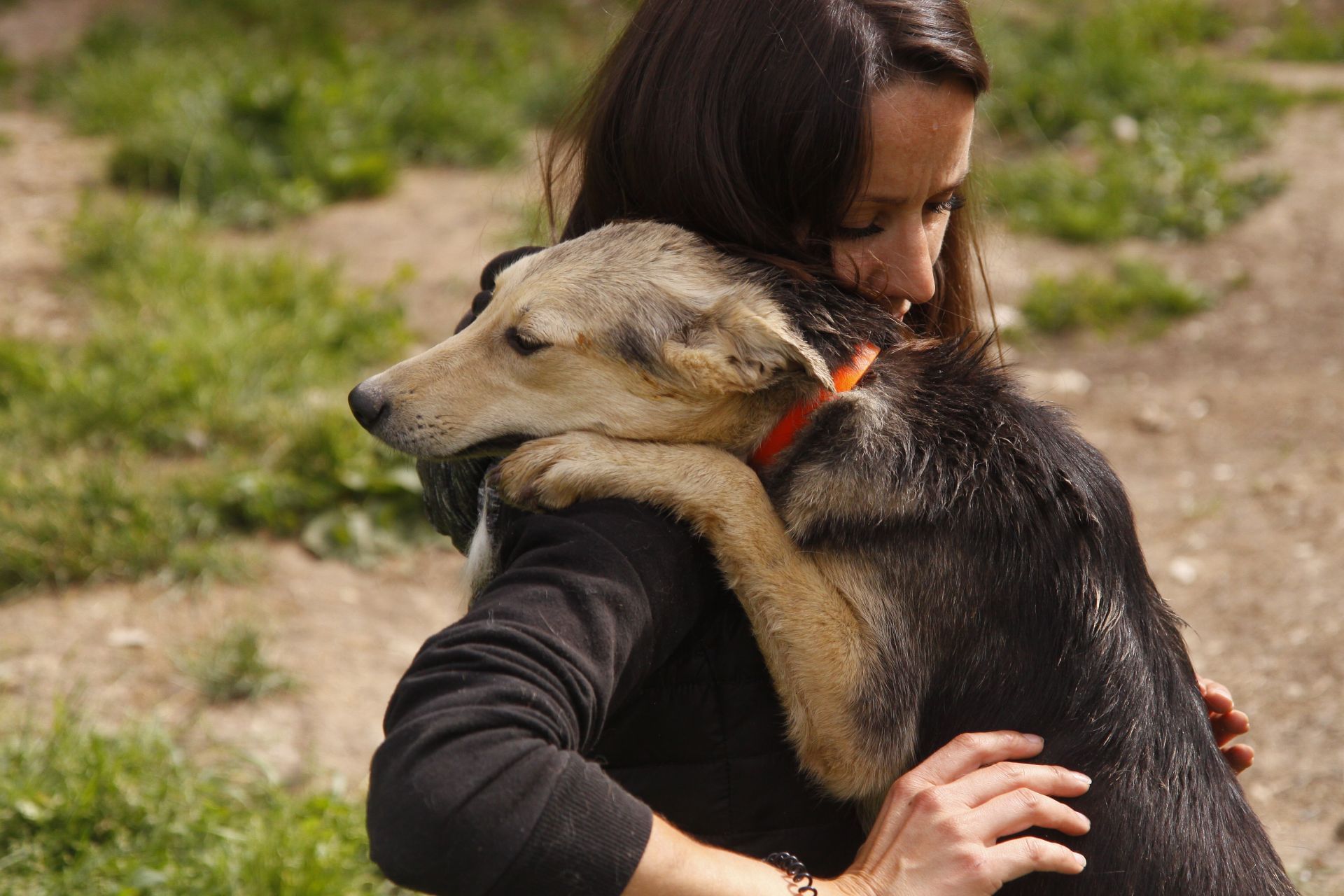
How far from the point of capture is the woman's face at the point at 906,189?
2.34 m

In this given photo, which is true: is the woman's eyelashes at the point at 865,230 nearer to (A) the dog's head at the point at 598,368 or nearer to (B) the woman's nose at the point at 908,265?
(B) the woman's nose at the point at 908,265

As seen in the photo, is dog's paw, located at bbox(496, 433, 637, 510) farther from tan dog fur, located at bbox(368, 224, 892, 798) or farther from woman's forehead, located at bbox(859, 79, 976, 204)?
woman's forehead, located at bbox(859, 79, 976, 204)

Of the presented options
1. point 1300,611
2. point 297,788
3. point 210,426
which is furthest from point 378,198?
point 1300,611

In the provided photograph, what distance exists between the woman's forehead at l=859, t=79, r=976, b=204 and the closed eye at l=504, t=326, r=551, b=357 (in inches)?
28.2

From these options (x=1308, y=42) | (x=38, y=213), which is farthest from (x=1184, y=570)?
(x=1308, y=42)

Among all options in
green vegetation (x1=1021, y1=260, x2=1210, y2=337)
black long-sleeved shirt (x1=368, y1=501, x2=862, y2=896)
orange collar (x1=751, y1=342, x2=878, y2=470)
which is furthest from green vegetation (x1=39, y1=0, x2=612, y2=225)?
black long-sleeved shirt (x1=368, y1=501, x2=862, y2=896)

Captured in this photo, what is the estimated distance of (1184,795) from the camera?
2.22 metres

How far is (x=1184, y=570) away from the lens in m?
5.29

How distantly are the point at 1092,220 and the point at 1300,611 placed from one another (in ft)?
11.2

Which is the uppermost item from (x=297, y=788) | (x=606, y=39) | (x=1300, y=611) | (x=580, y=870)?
(x=606, y=39)

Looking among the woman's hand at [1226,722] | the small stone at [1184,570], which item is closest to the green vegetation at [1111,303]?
the small stone at [1184,570]

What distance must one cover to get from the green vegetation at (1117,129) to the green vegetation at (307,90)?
9.72 ft

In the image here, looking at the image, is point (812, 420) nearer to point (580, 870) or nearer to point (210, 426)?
point (580, 870)

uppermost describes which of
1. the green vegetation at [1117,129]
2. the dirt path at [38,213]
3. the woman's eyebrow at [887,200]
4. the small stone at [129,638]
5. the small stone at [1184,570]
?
the woman's eyebrow at [887,200]
